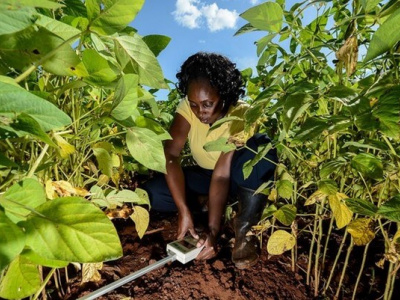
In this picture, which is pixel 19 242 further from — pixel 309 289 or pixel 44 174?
pixel 309 289

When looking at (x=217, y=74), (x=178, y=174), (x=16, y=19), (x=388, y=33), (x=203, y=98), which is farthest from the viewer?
(x=178, y=174)

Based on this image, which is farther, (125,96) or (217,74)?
(217,74)

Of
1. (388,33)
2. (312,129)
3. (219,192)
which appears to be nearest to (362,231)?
(312,129)

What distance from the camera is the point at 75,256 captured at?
0.85ft

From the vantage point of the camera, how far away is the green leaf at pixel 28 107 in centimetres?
23

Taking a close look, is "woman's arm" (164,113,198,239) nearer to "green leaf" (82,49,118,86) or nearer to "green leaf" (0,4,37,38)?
"green leaf" (82,49,118,86)

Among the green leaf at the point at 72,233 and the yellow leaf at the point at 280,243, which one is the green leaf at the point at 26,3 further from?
the yellow leaf at the point at 280,243

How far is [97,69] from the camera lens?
1.31 ft

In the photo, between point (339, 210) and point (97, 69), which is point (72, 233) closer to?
point (97, 69)

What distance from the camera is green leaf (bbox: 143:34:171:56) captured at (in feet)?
1.78

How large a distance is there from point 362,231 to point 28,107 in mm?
751

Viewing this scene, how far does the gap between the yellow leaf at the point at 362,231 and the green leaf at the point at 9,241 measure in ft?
2.30

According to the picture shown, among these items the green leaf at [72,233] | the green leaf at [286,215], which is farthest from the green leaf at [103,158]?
the green leaf at [286,215]

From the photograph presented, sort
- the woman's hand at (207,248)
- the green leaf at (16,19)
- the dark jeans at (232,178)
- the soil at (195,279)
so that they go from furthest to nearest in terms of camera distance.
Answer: the dark jeans at (232,178) → the woman's hand at (207,248) → the soil at (195,279) → the green leaf at (16,19)
